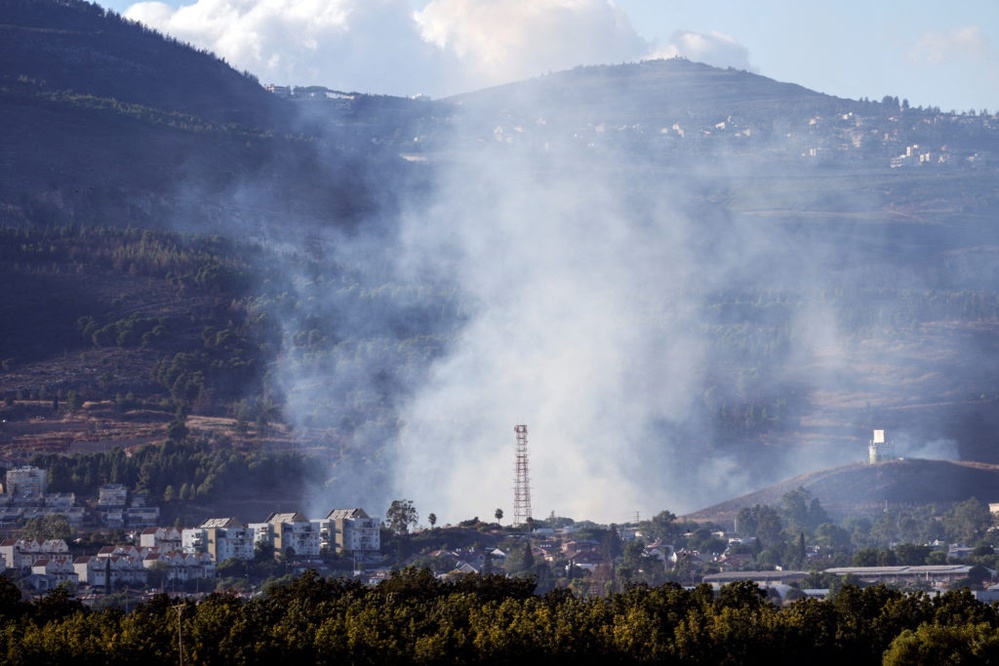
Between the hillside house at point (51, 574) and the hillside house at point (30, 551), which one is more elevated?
the hillside house at point (30, 551)

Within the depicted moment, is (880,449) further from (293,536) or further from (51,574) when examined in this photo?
(51,574)

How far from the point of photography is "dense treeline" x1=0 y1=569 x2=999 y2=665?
54969 mm

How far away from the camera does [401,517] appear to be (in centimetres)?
12131

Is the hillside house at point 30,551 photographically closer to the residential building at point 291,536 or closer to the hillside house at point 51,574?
the hillside house at point 51,574

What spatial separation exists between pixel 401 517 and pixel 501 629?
208ft

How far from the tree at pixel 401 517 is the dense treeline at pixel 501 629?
5022 centimetres

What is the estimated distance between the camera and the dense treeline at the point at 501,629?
54969 mm

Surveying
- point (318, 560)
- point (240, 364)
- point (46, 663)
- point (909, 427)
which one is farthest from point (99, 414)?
point (46, 663)

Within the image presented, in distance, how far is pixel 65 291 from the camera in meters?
173

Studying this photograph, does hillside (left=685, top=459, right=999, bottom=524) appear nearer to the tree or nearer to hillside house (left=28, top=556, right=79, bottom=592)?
the tree

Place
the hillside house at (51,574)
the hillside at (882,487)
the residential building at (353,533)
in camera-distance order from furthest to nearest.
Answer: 1. the hillside at (882,487)
2. the residential building at (353,533)
3. the hillside house at (51,574)

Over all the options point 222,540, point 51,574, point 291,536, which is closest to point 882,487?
point 291,536

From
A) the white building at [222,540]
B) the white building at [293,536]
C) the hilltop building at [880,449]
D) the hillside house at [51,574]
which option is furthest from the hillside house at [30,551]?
the hilltop building at [880,449]

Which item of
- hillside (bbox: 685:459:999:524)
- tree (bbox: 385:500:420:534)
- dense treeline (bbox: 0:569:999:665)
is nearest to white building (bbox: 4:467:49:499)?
tree (bbox: 385:500:420:534)
